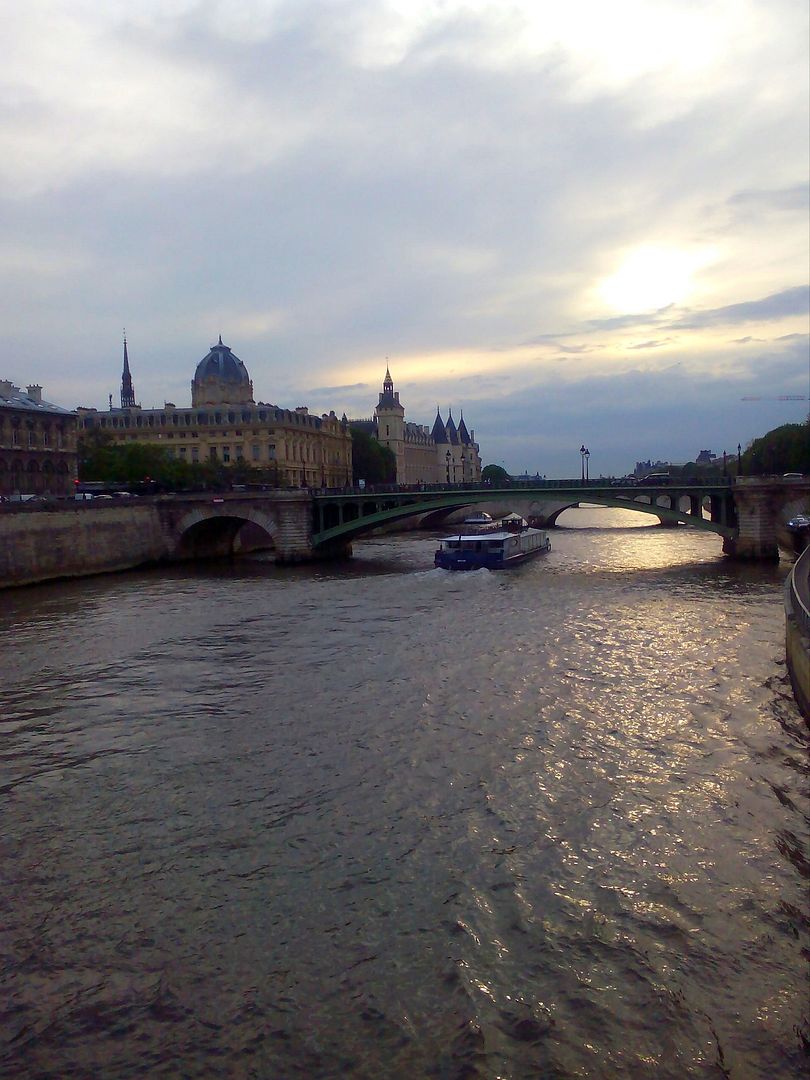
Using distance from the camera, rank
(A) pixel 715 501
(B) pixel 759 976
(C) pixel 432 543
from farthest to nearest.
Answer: (C) pixel 432 543 → (A) pixel 715 501 → (B) pixel 759 976

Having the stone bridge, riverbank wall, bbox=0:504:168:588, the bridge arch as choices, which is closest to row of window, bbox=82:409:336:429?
the bridge arch

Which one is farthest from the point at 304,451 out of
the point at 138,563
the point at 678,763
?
the point at 678,763

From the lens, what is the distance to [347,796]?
13508 mm

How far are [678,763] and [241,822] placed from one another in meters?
6.46

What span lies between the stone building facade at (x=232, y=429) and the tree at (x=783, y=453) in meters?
40.1

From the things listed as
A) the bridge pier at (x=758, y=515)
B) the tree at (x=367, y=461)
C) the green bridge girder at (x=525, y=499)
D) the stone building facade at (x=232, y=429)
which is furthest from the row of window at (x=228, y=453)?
the bridge pier at (x=758, y=515)

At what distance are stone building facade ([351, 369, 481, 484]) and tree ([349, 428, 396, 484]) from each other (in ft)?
15.9

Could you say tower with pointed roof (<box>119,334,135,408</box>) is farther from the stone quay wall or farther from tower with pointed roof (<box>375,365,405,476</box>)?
the stone quay wall

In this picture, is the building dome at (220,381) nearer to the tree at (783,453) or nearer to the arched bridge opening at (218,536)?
the arched bridge opening at (218,536)

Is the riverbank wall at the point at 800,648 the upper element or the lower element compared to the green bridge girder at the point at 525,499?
lower

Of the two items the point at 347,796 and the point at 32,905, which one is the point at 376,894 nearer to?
the point at 347,796

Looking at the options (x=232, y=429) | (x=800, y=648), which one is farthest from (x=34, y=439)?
(x=800, y=648)

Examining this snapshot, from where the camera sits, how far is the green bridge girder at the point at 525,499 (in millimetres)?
47062

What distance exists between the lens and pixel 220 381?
100 meters
